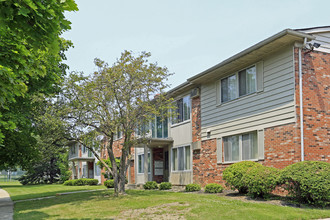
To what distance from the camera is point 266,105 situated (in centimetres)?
1435

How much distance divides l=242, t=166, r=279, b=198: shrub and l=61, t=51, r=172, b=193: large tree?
4.99 m

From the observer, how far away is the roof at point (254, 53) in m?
12.6

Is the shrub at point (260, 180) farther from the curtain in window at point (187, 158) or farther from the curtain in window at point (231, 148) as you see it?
the curtain in window at point (187, 158)

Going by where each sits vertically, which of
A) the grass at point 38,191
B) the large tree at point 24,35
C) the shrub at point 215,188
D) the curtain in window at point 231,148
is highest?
the large tree at point 24,35

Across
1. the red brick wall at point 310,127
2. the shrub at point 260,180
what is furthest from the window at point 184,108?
the shrub at point 260,180

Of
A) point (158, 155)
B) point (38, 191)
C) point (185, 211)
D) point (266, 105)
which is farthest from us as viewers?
point (38, 191)

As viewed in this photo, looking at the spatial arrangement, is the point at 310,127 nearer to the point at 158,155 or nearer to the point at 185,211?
the point at 185,211

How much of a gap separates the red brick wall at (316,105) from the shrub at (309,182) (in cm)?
189

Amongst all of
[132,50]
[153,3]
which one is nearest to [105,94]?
[132,50]

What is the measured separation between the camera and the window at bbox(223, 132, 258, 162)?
15075mm

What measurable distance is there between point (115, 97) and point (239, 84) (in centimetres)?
572

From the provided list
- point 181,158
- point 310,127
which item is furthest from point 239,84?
point 181,158

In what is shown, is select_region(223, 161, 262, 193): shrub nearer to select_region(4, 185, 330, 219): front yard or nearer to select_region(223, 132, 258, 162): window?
select_region(223, 132, 258, 162): window

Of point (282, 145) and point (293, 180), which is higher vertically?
point (282, 145)
